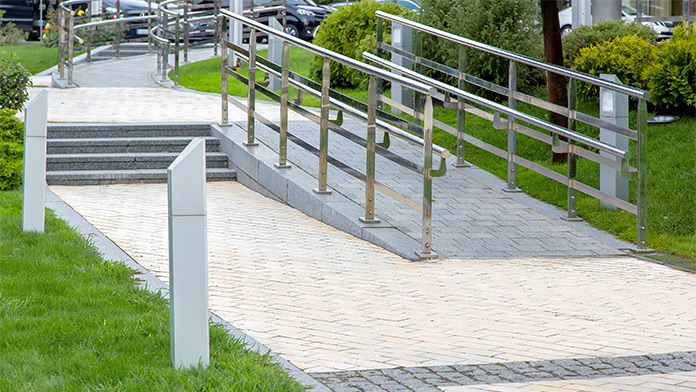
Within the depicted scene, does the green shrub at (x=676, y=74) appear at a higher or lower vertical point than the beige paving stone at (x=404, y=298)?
higher

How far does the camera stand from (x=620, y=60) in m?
12.1

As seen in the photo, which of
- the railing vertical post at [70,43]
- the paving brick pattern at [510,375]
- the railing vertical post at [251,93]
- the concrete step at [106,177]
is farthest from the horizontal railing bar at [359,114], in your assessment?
the railing vertical post at [70,43]

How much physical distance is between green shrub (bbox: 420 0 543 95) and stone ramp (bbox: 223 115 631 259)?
257cm

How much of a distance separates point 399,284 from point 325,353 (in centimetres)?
184

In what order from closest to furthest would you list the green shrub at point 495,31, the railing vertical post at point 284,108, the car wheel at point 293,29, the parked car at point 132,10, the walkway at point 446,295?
the walkway at point 446,295 < the railing vertical post at point 284,108 < the green shrub at point 495,31 < the parked car at point 132,10 < the car wheel at point 293,29

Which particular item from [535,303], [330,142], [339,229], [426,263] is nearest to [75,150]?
[330,142]

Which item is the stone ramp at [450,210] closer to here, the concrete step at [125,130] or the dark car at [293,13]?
the concrete step at [125,130]

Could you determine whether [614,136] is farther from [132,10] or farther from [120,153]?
[132,10]

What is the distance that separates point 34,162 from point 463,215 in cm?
393

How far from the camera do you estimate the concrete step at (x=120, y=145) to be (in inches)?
424

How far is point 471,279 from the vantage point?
6.90 meters

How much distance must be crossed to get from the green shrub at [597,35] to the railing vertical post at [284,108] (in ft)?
17.9

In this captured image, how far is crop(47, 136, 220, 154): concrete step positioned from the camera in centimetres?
1078

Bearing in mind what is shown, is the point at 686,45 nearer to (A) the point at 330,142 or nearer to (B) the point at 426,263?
(A) the point at 330,142
